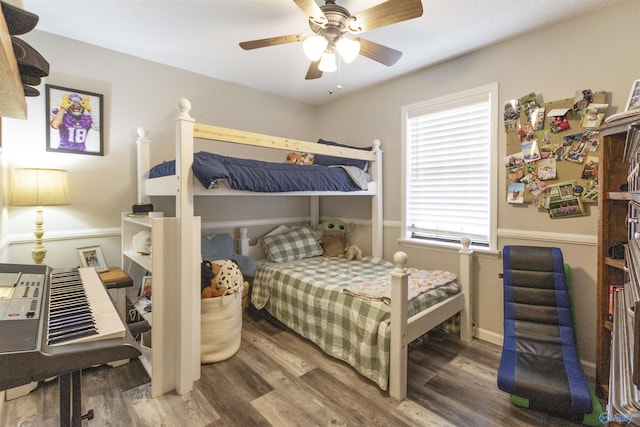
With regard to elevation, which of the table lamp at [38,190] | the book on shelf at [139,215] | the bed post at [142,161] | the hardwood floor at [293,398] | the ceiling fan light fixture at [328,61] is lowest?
the hardwood floor at [293,398]

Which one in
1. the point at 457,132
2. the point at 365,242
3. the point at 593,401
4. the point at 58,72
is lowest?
the point at 593,401

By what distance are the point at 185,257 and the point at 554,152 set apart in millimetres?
2630

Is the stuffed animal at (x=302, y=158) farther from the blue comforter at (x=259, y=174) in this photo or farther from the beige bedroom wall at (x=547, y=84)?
the beige bedroom wall at (x=547, y=84)

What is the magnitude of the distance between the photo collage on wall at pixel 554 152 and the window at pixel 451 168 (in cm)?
16

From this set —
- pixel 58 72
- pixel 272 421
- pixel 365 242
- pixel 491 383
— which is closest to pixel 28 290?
pixel 272 421

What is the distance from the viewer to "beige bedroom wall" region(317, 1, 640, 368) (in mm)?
1896

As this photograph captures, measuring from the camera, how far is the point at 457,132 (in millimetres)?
2674

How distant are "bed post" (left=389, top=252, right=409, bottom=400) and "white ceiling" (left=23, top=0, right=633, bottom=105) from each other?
66.3 inches

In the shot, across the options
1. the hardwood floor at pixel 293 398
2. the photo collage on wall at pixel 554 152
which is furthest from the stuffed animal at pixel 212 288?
the photo collage on wall at pixel 554 152

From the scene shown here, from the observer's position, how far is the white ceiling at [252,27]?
6.25 feet

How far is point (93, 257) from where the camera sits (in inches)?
95.4

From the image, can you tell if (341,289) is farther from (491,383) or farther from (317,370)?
(491,383)

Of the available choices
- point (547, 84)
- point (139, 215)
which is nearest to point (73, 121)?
point (139, 215)

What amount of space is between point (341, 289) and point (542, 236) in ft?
5.12
